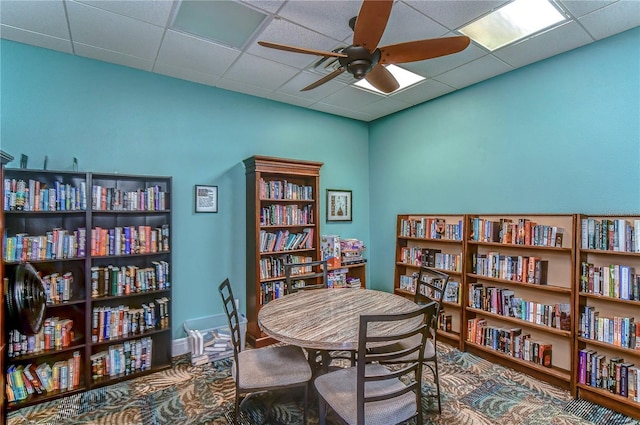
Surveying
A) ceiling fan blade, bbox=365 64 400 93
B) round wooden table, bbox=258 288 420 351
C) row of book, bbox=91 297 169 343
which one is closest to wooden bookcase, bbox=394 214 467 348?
round wooden table, bbox=258 288 420 351

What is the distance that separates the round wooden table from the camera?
175 centimetres

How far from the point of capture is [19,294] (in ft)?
6.43

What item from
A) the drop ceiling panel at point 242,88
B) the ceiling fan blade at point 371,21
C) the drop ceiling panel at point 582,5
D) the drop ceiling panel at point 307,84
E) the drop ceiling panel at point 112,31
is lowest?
the ceiling fan blade at point 371,21

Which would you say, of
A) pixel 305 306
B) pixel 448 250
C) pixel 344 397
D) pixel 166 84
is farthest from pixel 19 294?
pixel 448 250

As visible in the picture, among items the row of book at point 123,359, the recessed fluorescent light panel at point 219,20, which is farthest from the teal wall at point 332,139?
the recessed fluorescent light panel at point 219,20

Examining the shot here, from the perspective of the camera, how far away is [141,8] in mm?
2232

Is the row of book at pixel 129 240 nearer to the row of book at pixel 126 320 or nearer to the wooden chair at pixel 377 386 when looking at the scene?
the row of book at pixel 126 320

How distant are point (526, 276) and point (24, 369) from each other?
440cm

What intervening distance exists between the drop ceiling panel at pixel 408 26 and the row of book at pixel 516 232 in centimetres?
192

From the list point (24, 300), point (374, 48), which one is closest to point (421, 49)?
point (374, 48)

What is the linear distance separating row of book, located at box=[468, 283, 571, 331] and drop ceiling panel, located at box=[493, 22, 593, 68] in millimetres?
2278

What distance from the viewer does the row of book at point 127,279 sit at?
109 inches

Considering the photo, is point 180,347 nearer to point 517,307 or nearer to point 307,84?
point 307,84

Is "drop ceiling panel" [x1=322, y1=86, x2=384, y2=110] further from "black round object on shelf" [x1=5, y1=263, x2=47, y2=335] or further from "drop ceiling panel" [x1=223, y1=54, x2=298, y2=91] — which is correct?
"black round object on shelf" [x1=5, y1=263, x2=47, y2=335]
